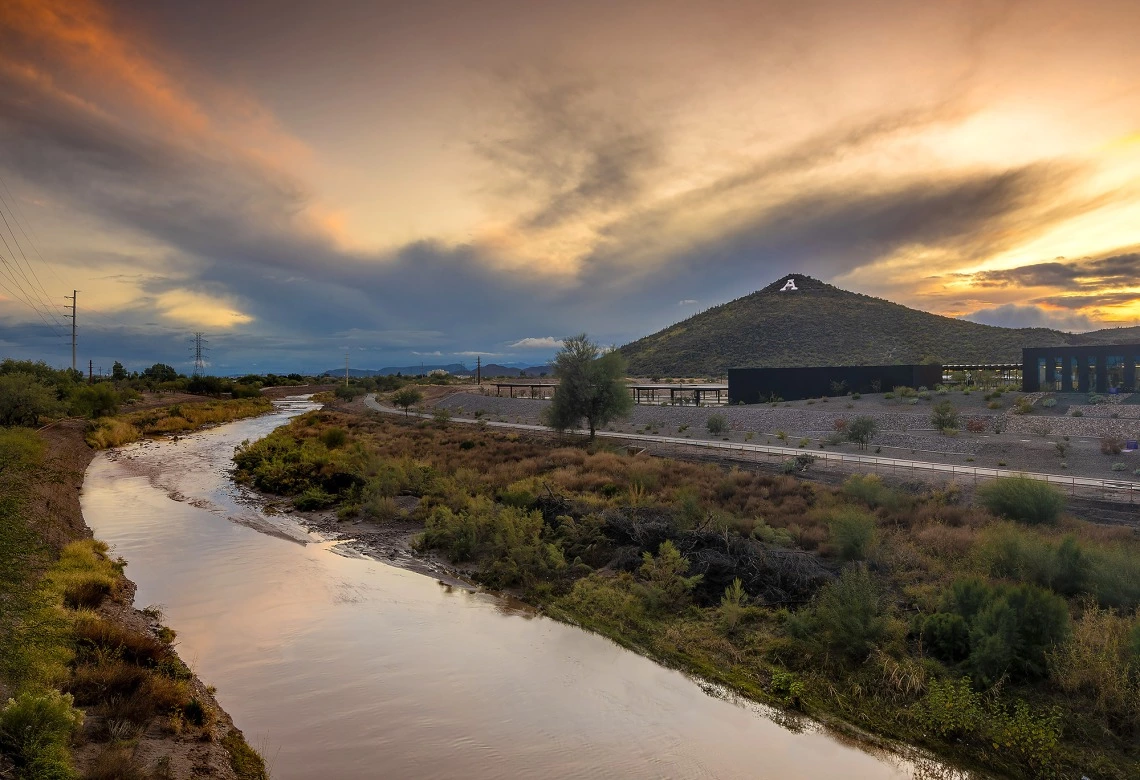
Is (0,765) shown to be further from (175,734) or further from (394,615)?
(394,615)

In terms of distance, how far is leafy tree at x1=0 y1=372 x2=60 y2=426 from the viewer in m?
42.5

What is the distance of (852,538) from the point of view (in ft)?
53.8

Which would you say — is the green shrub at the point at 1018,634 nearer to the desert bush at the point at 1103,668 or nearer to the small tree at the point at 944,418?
the desert bush at the point at 1103,668

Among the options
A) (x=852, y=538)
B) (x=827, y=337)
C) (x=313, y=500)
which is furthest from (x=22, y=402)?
(x=827, y=337)

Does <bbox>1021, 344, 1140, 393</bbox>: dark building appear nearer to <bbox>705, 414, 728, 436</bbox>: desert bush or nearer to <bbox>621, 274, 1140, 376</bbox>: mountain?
<bbox>705, 414, 728, 436</bbox>: desert bush

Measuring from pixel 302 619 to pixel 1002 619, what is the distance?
1412 cm

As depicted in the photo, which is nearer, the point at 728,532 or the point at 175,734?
the point at 175,734

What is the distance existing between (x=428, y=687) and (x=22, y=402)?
4784 cm

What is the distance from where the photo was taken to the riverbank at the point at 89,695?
7.72m

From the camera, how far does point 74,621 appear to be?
11.1m

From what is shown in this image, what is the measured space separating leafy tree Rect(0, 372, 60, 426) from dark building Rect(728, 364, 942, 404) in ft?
187

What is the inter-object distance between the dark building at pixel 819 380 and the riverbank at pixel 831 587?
3670 centimetres

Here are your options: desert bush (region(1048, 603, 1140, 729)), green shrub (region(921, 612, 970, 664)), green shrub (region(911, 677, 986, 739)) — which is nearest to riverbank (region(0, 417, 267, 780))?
green shrub (region(911, 677, 986, 739))

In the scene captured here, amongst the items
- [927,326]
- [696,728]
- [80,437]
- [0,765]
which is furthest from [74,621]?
[927,326]
